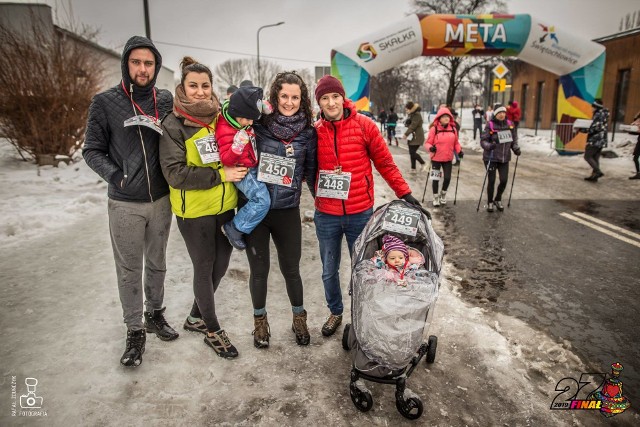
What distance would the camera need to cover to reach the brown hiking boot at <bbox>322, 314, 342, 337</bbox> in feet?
11.0

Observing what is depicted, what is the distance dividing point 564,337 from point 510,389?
102 centimetres

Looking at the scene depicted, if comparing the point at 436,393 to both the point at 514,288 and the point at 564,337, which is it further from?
the point at 514,288

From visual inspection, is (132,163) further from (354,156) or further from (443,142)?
(443,142)

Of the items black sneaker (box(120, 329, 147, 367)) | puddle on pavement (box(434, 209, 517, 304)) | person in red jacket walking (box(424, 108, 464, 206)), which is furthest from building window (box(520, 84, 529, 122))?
black sneaker (box(120, 329, 147, 367))

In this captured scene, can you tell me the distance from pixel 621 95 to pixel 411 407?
958 inches

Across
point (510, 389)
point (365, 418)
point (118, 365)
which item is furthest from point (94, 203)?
point (510, 389)

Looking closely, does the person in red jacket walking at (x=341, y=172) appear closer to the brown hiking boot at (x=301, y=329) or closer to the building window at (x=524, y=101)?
the brown hiking boot at (x=301, y=329)

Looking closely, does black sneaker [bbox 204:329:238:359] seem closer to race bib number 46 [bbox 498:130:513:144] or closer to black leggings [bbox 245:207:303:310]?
black leggings [bbox 245:207:303:310]

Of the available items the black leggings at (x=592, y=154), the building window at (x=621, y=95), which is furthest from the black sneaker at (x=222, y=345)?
the building window at (x=621, y=95)

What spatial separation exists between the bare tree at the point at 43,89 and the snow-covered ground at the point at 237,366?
620 cm

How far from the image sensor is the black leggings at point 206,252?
9.37 feet

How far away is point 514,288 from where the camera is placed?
14.3 feet

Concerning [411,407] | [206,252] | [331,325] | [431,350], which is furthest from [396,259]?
[206,252]

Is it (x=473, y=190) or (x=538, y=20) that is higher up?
(x=538, y=20)
